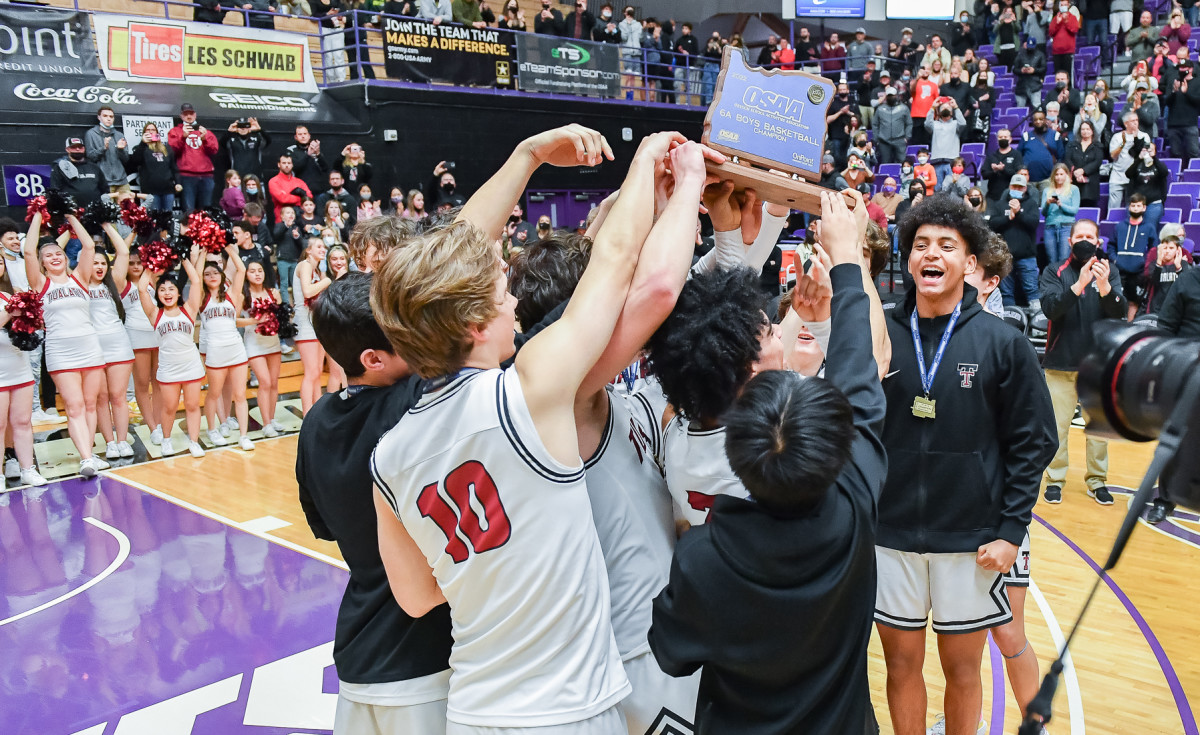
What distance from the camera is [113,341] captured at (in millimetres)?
7734

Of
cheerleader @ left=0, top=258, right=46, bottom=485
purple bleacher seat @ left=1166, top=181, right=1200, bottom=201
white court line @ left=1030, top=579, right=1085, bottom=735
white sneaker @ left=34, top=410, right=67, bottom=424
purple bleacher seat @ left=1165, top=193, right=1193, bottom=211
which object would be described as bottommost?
white court line @ left=1030, top=579, right=1085, bottom=735

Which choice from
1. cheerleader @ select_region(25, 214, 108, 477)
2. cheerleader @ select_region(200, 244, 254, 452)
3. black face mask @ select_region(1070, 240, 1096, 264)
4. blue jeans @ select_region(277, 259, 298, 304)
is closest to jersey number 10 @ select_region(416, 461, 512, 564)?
black face mask @ select_region(1070, 240, 1096, 264)

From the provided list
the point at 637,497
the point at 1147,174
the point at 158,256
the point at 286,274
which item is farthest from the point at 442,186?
the point at 637,497

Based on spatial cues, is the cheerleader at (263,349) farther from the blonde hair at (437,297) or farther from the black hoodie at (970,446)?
the blonde hair at (437,297)

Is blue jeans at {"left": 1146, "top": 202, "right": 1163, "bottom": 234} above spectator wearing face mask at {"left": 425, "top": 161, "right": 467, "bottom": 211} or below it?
below

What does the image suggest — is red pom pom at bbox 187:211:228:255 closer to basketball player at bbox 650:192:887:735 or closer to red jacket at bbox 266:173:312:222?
red jacket at bbox 266:173:312:222

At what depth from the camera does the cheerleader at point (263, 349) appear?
8523 millimetres

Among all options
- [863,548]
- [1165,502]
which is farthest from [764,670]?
[1165,502]

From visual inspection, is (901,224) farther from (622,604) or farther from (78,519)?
(78,519)

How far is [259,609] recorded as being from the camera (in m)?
5.03

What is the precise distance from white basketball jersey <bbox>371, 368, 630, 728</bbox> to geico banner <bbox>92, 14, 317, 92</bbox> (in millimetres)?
11948

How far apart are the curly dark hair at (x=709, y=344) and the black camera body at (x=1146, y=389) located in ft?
1.99

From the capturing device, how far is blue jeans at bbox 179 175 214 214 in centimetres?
1160

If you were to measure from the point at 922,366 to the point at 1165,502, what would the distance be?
55.4 inches
